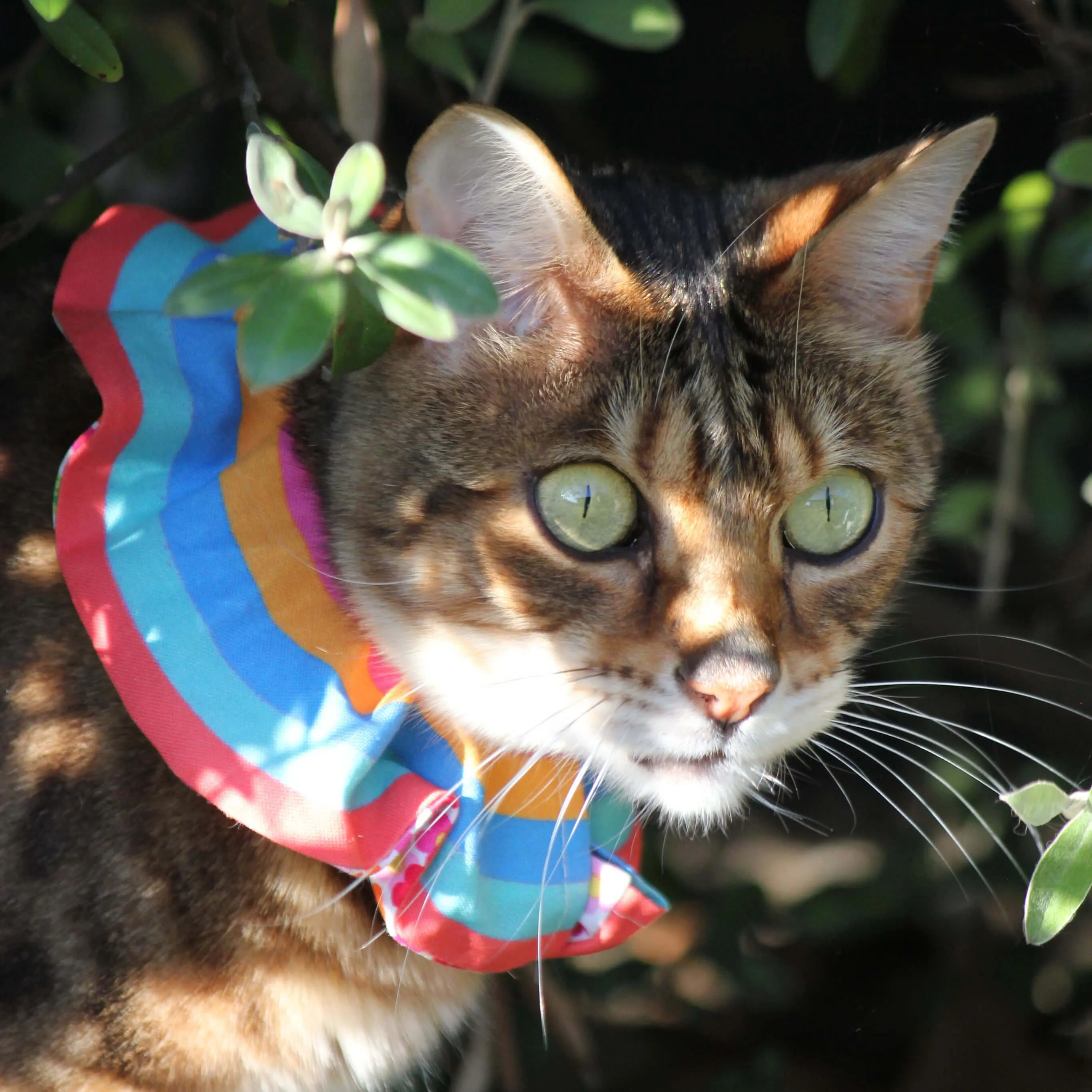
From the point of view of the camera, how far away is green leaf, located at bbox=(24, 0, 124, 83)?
3.94 ft

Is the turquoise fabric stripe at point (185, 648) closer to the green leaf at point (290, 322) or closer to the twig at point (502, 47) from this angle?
the green leaf at point (290, 322)

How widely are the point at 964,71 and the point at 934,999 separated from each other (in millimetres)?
1566

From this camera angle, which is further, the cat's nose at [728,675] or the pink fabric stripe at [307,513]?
the pink fabric stripe at [307,513]

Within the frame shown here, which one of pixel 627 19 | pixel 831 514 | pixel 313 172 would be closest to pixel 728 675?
pixel 831 514

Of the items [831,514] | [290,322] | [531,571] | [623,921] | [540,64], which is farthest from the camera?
[540,64]

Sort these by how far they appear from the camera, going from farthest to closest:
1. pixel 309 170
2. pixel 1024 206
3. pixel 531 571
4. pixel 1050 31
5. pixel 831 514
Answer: pixel 1024 206
pixel 1050 31
pixel 831 514
pixel 531 571
pixel 309 170

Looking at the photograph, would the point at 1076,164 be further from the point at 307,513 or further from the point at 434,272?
the point at 307,513

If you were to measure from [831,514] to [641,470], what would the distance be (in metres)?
0.23

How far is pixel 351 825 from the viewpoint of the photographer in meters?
1.20

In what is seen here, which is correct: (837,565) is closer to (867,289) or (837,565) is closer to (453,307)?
(867,289)

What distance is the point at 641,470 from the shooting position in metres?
1.21

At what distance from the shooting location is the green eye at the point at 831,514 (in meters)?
1.29

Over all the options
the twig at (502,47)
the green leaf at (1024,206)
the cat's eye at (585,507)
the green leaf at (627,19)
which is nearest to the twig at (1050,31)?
the green leaf at (1024,206)

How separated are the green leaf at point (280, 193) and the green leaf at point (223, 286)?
0.03 meters
